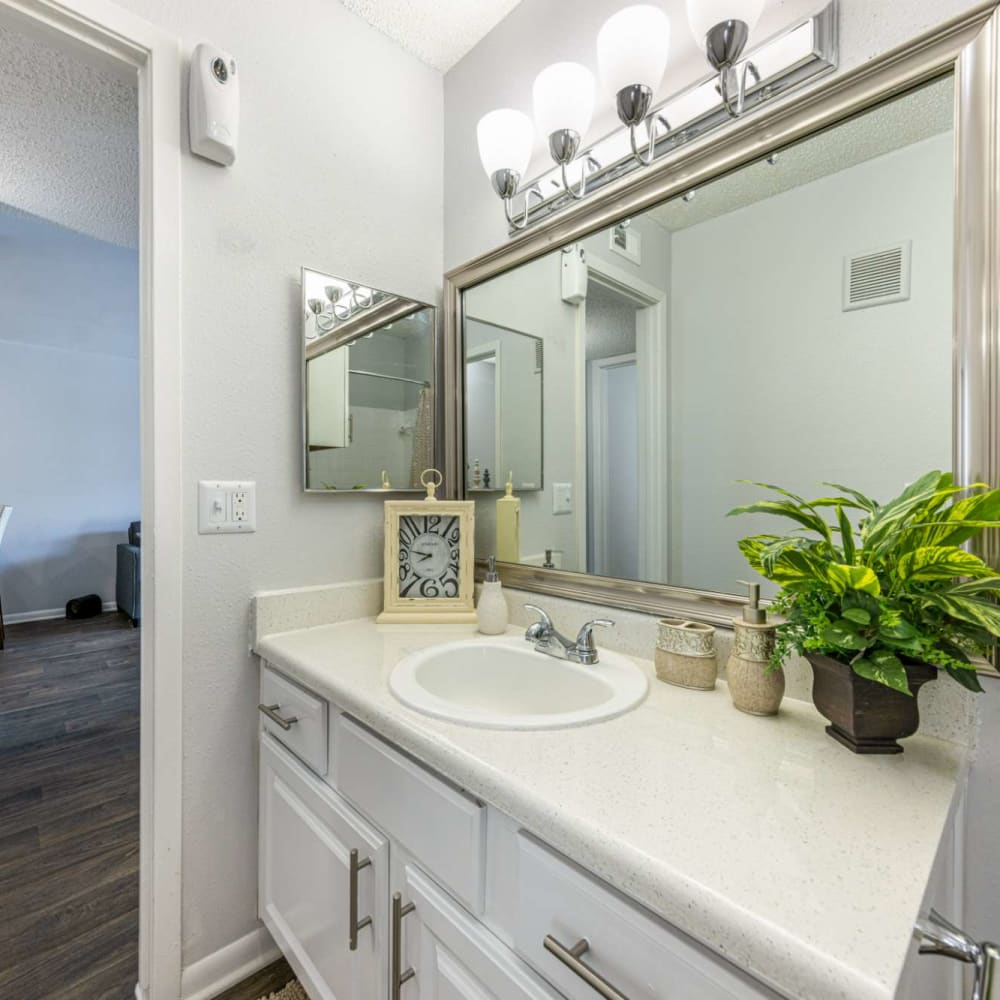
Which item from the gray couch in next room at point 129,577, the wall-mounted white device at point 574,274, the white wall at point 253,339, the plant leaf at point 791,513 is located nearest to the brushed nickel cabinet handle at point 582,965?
the plant leaf at point 791,513

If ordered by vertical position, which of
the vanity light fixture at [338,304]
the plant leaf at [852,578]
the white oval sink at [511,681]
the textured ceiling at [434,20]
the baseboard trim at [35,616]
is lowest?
the baseboard trim at [35,616]

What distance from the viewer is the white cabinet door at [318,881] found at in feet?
2.82

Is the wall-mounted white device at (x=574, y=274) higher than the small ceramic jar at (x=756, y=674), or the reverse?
the wall-mounted white device at (x=574, y=274)

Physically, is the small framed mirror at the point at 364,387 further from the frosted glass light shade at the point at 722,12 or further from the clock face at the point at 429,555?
the frosted glass light shade at the point at 722,12

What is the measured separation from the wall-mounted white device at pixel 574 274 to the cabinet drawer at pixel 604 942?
1096mm

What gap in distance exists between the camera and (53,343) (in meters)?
4.13

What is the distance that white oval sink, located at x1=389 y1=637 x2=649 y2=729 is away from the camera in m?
0.88

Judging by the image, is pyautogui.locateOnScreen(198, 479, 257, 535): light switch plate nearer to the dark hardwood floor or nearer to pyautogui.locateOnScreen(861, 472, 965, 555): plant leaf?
the dark hardwood floor

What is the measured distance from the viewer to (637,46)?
Answer: 957 millimetres

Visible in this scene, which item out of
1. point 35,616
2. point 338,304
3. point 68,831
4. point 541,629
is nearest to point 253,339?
point 338,304

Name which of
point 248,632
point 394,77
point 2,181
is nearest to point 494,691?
point 248,632

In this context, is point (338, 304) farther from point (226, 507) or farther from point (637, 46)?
point (637, 46)

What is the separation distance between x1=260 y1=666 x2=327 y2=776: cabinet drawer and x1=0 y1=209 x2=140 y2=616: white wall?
4257 mm

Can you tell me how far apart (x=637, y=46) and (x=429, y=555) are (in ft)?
3.82
